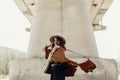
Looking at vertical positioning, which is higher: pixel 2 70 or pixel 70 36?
pixel 70 36

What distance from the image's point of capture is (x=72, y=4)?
1171 centimetres

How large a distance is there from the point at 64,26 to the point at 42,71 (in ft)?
6.75

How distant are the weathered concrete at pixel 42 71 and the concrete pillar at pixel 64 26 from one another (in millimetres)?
819

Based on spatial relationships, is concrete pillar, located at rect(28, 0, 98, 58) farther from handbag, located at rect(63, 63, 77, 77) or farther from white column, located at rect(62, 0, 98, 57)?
handbag, located at rect(63, 63, 77, 77)

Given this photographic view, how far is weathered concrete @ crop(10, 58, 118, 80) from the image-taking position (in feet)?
32.1

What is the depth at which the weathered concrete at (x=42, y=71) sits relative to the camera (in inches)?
385

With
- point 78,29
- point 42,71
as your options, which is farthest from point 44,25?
point 42,71

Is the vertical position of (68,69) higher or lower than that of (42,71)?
higher

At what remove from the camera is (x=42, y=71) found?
985 centimetres

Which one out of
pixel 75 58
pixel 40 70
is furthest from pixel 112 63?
pixel 40 70

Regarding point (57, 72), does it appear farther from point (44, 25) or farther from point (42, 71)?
point (44, 25)

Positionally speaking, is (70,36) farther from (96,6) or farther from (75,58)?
(96,6)

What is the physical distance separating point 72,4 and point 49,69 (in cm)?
458

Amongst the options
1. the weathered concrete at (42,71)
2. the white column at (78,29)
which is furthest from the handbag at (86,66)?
the white column at (78,29)
